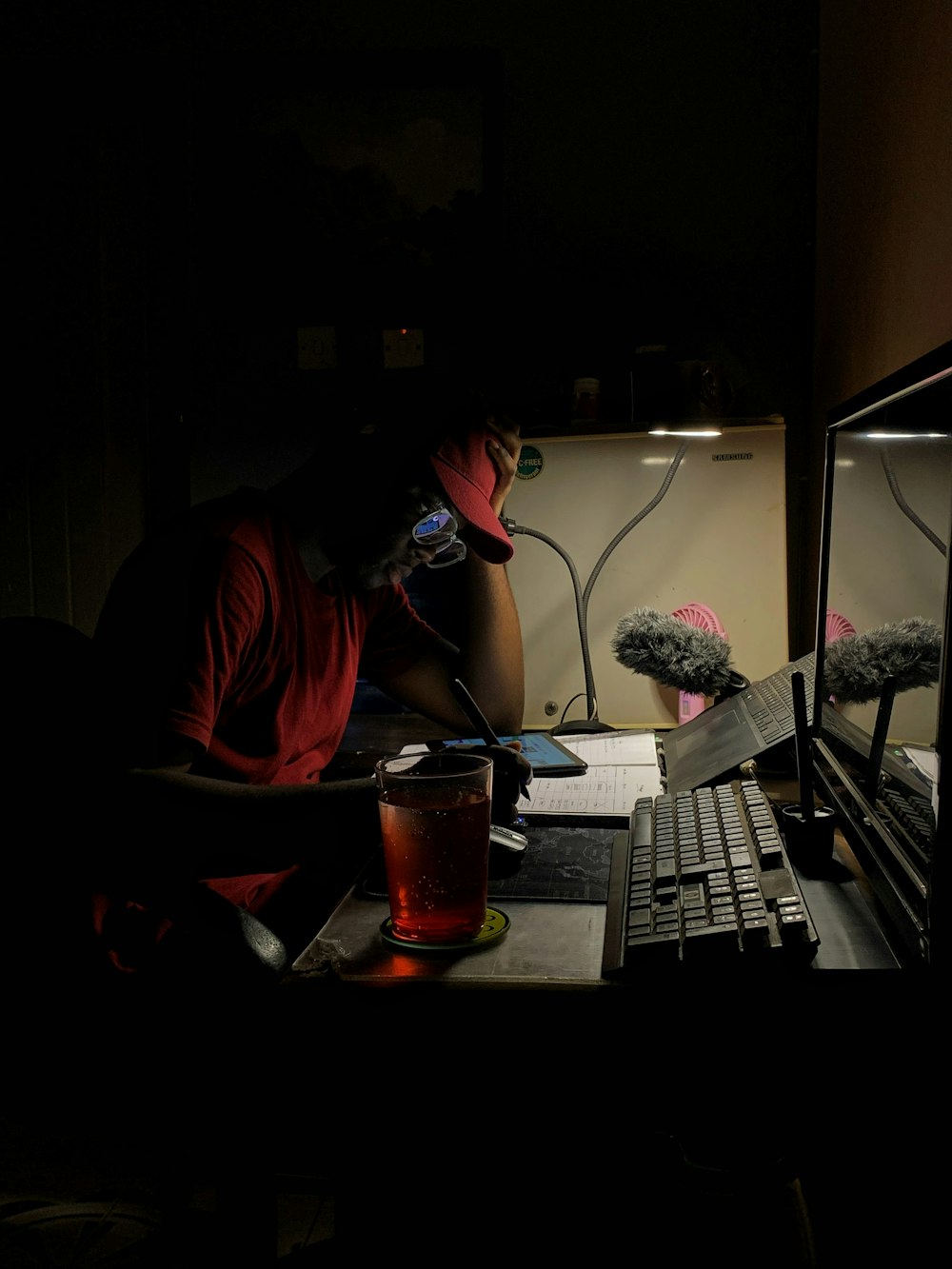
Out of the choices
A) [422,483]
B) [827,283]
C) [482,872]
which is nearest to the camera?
[482,872]

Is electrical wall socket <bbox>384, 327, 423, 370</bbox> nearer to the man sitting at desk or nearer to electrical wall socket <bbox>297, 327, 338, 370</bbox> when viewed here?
electrical wall socket <bbox>297, 327, 338, 370</bbox>

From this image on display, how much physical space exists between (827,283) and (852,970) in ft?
6.30

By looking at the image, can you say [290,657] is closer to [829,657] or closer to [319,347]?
[829,657]

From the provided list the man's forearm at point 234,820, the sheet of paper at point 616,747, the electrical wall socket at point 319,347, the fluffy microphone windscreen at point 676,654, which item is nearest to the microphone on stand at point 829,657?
the fluffy microphone windscreen at point 676,654

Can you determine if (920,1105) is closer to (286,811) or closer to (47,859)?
(286,811)

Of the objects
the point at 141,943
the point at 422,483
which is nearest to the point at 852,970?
the point at 141,943

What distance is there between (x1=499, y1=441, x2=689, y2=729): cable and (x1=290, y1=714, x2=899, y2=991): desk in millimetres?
1137

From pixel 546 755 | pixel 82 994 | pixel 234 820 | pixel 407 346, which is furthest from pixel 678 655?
pixel 407 346

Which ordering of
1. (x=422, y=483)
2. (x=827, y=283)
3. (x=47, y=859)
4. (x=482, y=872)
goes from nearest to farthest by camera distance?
(x=482, y=872) → (x=47, y=859) → (x=422, y=483) → (x=827, y=283)

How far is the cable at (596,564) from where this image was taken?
1954mm

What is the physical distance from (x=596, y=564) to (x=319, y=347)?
100 centimetres

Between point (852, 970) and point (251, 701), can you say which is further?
point (251, 701)

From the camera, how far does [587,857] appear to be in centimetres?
93

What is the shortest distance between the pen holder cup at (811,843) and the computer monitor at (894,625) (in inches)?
1.0
